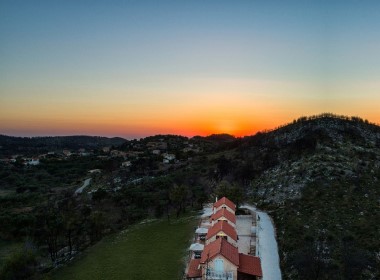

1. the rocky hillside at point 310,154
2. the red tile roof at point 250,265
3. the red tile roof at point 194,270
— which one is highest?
the rocky hillside at point 310,154

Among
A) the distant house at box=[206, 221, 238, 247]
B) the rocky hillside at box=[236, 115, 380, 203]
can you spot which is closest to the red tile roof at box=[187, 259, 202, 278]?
the distant house at box=[206, 221, 238, 247]

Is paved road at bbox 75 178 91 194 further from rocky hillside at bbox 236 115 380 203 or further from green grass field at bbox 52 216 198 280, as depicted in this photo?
green grass field at bbox 52 216 198 280

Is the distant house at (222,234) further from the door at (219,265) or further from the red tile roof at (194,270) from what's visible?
the door at (219,265)

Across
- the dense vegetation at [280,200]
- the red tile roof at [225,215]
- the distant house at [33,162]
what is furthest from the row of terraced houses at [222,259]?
the distant house at [33,162]

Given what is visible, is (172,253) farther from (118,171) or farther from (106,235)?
(118,171)

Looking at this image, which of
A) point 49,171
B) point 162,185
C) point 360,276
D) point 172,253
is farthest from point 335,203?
point 49,171

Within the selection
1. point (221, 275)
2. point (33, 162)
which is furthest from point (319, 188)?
point (33, 162)
